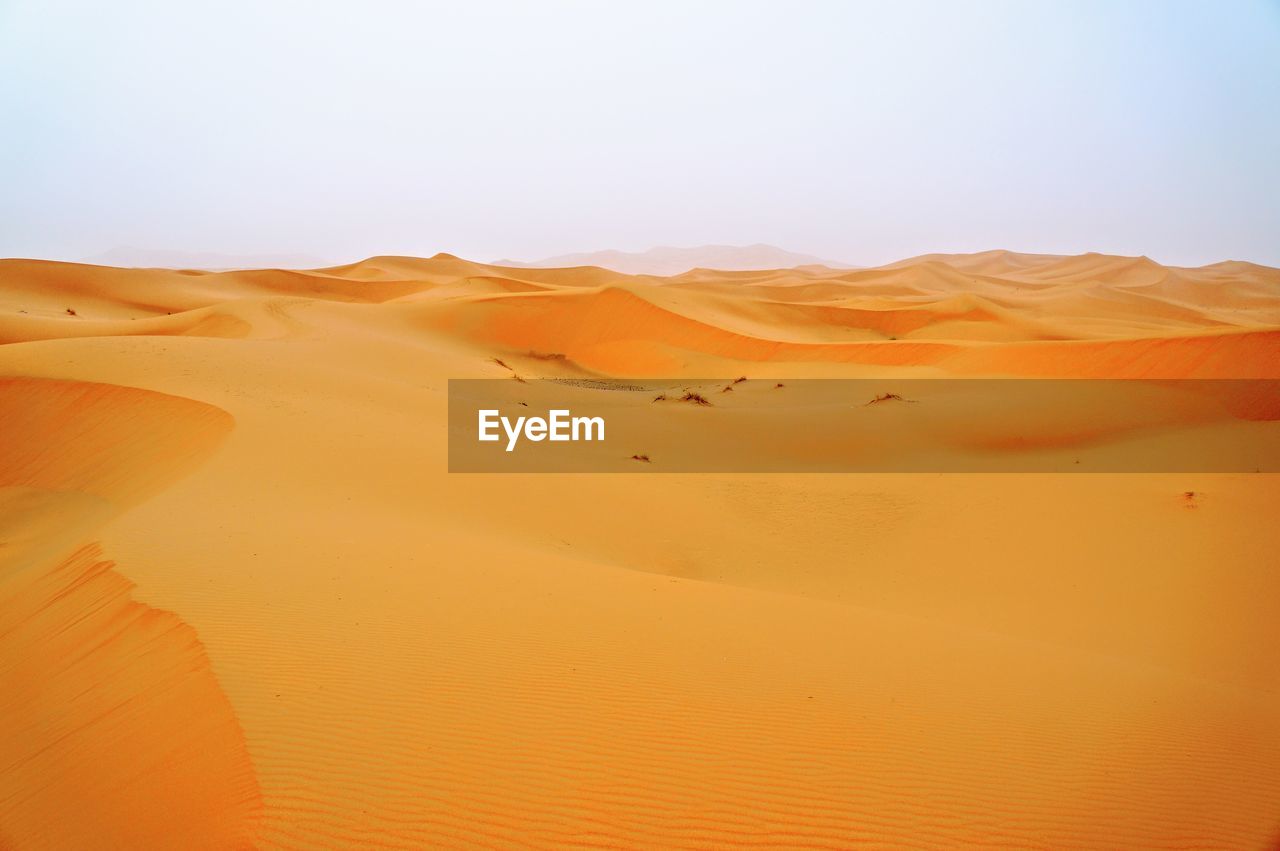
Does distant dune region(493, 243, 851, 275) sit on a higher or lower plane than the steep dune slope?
higher

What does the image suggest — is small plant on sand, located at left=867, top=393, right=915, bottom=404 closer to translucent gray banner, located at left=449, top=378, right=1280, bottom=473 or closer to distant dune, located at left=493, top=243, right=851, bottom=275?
translucent gray banner, located at left=449, top=378, right=1280, bottom=473

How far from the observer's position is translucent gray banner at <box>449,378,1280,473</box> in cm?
973

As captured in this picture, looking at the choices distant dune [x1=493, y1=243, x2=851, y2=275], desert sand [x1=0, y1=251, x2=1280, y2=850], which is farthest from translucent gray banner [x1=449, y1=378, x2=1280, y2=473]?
distant dune [x1=493, y1=243, x2=851, y2=275]

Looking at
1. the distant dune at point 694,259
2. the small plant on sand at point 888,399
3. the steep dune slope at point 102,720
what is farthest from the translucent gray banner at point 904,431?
the distant dune at point 694,259

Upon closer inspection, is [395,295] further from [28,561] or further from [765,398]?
[28,561]

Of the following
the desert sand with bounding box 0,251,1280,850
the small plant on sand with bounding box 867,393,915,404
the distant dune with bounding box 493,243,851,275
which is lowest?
the desert sand with bounding box 0,251,1280,850

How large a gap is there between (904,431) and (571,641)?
9.23 meters

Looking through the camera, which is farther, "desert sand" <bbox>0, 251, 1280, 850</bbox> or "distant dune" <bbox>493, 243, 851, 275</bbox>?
"distant dune" <bbox>493, 243, 851, 275</bbox>

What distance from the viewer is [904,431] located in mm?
11703

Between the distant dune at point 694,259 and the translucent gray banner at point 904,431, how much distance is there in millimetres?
139314

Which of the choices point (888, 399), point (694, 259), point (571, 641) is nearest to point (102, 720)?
point (571, 641)

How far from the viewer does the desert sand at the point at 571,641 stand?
2.67m

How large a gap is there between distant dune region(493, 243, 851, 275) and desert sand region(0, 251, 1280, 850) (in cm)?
14400

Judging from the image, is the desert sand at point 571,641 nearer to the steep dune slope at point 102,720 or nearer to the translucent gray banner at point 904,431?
the steep dune slope at point 102,720
